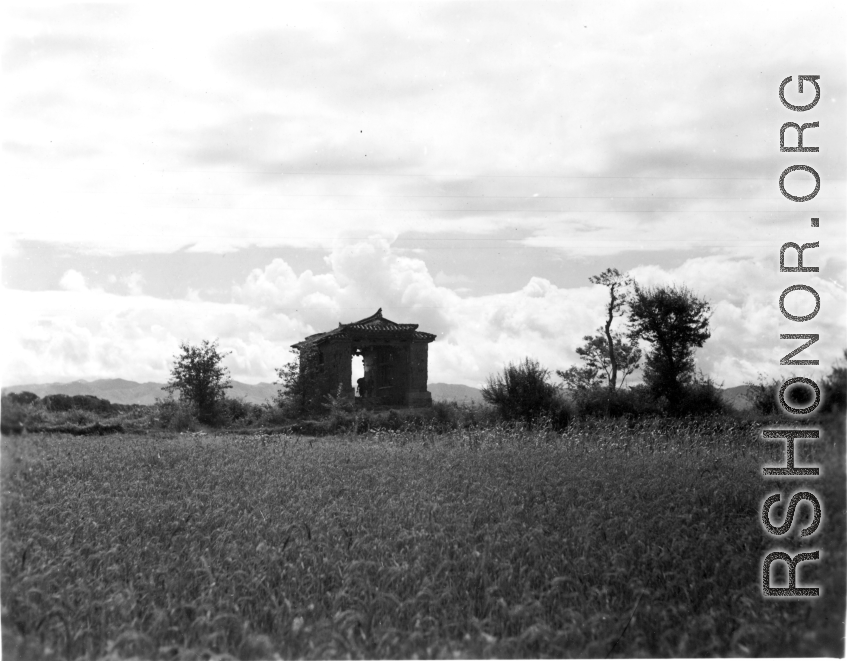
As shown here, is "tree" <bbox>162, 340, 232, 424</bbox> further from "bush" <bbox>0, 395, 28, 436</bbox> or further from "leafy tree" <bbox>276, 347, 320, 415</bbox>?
"bush" <bbox>0, 395, 28, 436</bbox>

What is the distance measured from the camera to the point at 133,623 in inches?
165

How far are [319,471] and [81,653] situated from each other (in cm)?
462

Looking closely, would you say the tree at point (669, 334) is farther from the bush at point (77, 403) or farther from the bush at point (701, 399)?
the bush at point (77, 403)

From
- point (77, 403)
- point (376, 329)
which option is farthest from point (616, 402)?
point (77, 403)

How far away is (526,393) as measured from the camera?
16.3m

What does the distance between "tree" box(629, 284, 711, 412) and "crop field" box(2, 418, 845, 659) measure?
864cm

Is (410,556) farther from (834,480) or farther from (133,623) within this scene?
(834,480)

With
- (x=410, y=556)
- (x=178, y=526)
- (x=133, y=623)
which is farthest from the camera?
(x=178, y=526)

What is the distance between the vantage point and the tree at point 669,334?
16.8m

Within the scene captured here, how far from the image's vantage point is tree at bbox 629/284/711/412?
16.8m

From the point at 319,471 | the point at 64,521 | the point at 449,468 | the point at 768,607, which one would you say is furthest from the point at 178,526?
the point at 768,607

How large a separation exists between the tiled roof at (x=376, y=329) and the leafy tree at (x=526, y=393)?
6954 mm

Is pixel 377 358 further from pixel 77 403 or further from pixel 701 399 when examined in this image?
pixel 701 399

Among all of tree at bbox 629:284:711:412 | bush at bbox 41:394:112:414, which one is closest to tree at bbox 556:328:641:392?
tree at bbox 629:284:711:412
